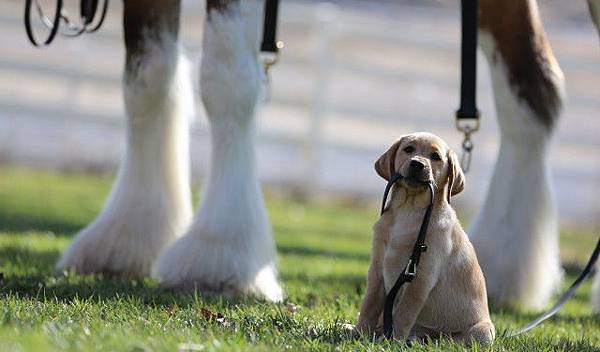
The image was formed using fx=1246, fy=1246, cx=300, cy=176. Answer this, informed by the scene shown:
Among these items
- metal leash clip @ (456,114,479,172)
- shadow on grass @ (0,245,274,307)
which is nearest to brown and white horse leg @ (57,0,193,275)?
shadow on grass @ (0,245,274,307)

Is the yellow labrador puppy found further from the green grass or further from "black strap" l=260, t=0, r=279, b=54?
"black strap" l=260, t=0, r=279, b=54

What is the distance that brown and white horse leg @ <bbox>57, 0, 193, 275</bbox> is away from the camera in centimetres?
518

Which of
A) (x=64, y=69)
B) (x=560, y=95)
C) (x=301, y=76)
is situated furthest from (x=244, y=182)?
(x=301, y=76)

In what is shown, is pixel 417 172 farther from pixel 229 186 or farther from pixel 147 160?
pixel 147 160

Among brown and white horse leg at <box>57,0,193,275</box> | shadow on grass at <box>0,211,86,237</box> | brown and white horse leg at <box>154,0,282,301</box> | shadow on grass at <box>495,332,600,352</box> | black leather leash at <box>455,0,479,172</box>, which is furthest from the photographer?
shadow on grass at <box>0,211,86,237</box>

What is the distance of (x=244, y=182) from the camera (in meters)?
4.82

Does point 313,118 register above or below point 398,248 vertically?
below

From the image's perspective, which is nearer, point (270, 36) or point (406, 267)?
point (406, 267)

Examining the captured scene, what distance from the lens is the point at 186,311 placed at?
4070 mm

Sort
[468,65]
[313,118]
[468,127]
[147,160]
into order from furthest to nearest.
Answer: [313,118] → [147,160] → [468,127] → [468,65]

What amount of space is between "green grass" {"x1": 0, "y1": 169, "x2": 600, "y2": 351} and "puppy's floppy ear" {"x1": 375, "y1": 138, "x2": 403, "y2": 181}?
20.0 inches

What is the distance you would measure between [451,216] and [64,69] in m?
9.51

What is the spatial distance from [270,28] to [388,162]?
1727mm

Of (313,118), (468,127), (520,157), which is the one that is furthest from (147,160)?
(313,118)
